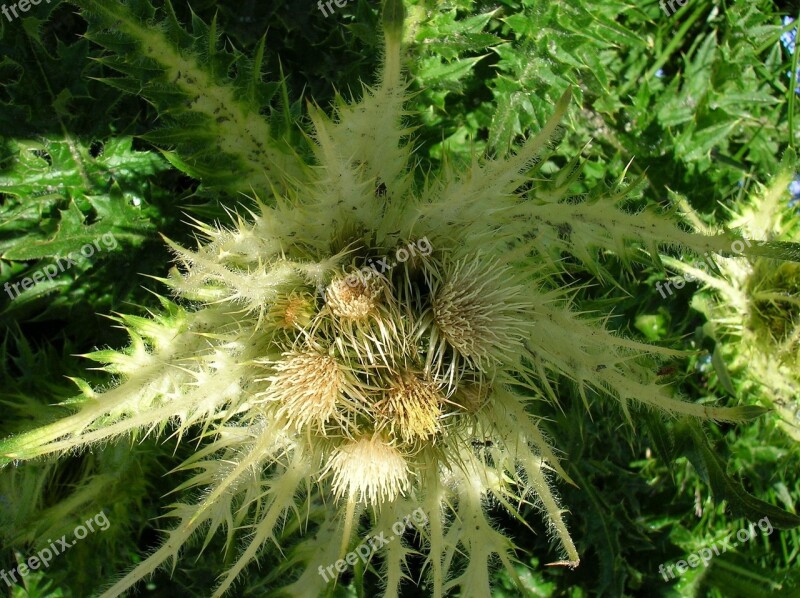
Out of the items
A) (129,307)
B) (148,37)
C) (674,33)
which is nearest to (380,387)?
(148,37)

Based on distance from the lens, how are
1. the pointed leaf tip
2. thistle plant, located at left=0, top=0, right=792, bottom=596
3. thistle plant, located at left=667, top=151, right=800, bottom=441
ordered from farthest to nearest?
thistle plant, located at left=667, top=151, right=800, bottom=441 → thistle plant, located at left=0, top=0, right=792, bottom=596 → the pointed leaf tip

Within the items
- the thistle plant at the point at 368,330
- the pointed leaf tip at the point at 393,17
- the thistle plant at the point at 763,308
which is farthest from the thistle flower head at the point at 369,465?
the thistle plant at the point at 763,308

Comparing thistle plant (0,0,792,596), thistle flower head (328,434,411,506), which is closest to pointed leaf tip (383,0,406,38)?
thistle plant (0,0,792,596)

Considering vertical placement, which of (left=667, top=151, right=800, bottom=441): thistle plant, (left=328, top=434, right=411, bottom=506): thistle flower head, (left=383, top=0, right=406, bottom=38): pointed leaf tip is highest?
(left=383, top=0, right=406, bottom=38): pointed leaf tip

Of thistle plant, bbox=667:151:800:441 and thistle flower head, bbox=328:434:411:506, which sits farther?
thistle plant, bbox=667:151:800:441

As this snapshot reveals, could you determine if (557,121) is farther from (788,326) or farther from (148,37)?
(788,326)

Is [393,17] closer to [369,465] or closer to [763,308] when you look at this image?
[369,465]

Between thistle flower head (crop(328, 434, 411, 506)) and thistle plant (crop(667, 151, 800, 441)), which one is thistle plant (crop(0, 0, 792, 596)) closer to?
thistle flower head (crop(328, 434, 411, 506))

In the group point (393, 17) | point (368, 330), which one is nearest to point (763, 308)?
point (368, 330)
